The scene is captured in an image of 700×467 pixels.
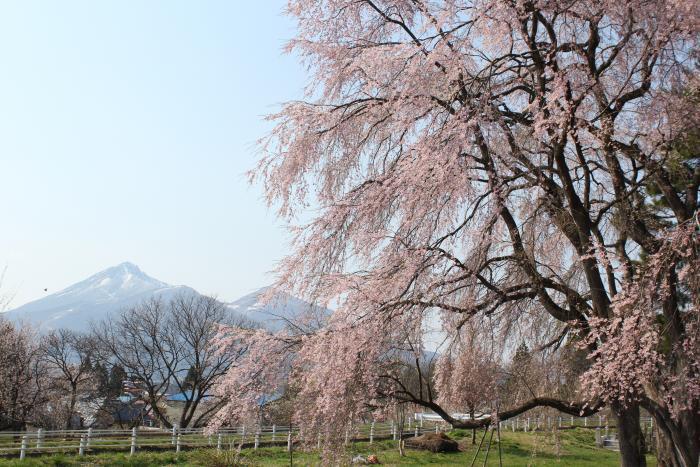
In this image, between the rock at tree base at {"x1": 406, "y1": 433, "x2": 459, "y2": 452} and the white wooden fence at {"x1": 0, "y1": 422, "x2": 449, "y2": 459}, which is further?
the rock at tree base at {"x1": 406, "y1": 433, "x2": 459, "y2": 452}

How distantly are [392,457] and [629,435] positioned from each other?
13.3m

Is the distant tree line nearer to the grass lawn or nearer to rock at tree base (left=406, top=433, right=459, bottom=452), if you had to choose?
the grass lawn

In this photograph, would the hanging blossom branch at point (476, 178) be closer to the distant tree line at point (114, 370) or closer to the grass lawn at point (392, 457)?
the grass lawn at point (392, 457)

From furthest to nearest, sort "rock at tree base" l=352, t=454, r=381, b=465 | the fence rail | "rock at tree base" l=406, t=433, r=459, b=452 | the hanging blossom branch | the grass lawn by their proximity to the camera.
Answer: "rock at tree base" l=406, t=433, r=459, b=452 → "rock at tree base" l=352, t=454, r=381, b=465 → the fence rail → the grass lawn → the hanging blossom branch

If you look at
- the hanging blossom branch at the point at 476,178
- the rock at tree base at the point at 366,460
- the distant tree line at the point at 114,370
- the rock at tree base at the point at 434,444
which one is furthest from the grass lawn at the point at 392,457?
the distant tree line at the point at 114,370

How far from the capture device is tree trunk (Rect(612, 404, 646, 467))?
7.06 m

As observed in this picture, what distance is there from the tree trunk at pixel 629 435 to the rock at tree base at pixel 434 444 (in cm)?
1464

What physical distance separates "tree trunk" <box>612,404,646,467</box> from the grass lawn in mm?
5876

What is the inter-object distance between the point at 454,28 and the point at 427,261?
2.76 m

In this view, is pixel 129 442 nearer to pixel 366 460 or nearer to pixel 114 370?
pixel 366 460

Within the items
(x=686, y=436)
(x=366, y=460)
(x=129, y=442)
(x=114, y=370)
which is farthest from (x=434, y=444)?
(x=114, y=370)

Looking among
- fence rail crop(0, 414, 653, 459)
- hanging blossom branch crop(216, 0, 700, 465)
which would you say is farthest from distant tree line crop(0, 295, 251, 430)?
hanging blossom branch crop(216, 0, 700, 465)

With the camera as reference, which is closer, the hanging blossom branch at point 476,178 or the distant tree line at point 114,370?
the hanging blossom branch at point 476,178

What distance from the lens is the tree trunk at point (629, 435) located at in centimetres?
706
